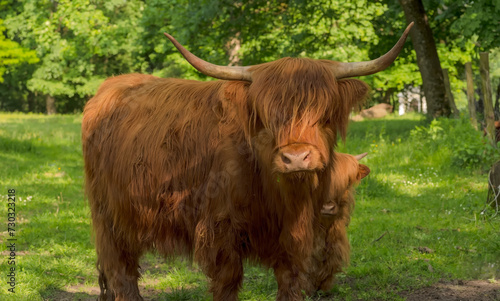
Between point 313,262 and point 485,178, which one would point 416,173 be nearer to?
point 485,178

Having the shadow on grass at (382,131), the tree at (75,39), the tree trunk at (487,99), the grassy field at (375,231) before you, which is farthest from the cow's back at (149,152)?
the tree at (75,39)

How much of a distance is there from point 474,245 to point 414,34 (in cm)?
844

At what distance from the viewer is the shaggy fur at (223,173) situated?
342cm

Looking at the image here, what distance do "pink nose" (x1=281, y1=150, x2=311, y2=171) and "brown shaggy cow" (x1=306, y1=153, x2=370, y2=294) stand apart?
1824 mm

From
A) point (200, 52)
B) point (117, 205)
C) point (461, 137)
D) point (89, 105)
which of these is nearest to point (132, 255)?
point (117, 205)

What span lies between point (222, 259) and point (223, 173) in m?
0.56

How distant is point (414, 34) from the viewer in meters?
13.4

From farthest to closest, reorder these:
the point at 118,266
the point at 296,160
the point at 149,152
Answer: the point at 118,266, the point at 149,152, the point at 296,160

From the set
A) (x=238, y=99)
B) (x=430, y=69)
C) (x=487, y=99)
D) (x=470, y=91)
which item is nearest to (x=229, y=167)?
(x=238, y=99)

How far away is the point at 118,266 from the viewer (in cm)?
452

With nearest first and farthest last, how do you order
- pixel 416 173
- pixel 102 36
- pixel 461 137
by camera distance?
pixel 416 173, pixel 461 137, pixel 102 36

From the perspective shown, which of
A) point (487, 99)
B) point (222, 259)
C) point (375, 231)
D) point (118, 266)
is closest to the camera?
point (222, 259)

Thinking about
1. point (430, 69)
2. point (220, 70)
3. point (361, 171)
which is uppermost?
point (430, 69)

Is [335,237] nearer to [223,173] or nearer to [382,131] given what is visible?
[223,173]
